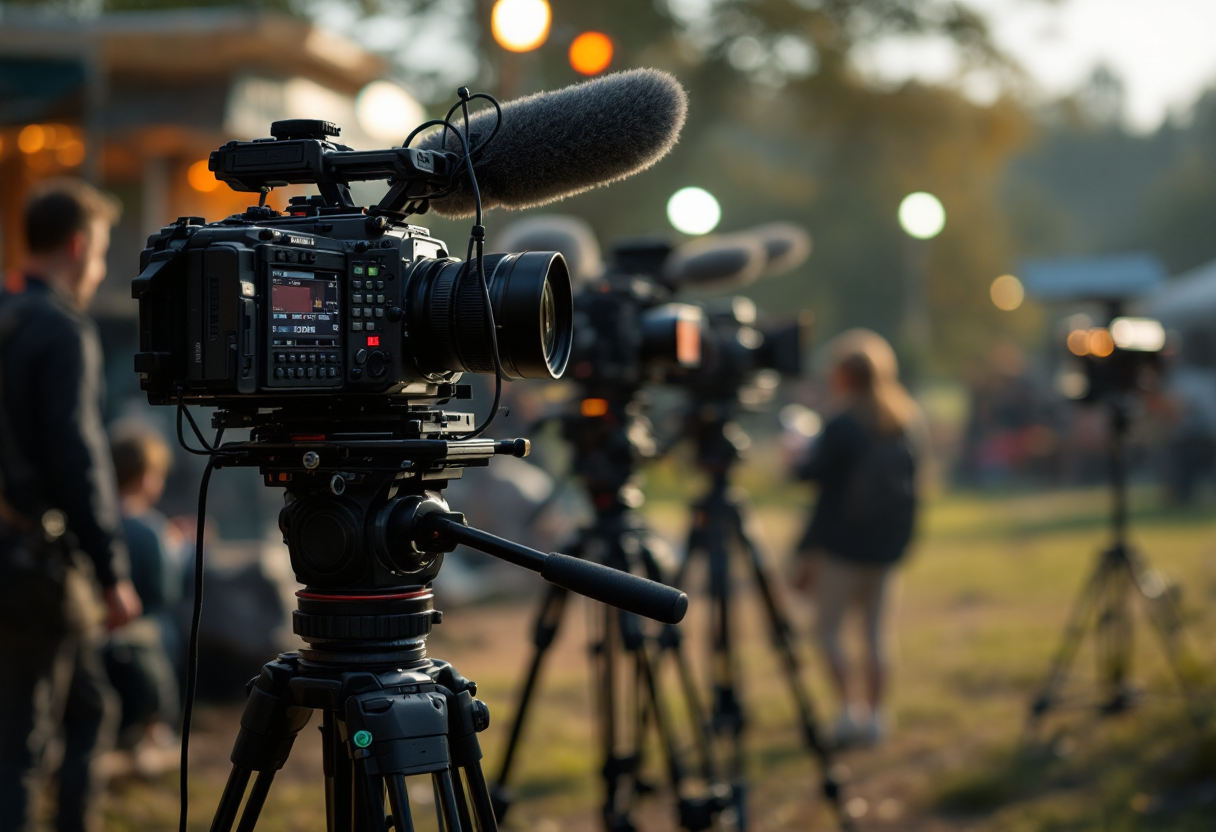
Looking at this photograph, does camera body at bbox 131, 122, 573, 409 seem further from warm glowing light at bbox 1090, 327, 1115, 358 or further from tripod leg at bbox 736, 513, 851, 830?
warm glowing light at bbox 1090, 327, 1115, 358

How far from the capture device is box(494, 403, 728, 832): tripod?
3.57 meters

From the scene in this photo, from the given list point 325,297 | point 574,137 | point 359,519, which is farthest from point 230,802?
point 574,137

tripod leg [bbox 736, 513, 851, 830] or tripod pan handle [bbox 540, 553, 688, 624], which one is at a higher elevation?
tripod pan handle [bbox 540, 553, 688, 624]

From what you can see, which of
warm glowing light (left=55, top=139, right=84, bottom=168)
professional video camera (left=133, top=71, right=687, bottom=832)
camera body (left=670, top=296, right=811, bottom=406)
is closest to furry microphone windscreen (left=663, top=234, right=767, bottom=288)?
camera body (left=670, top=296, right=811, bottom=406)

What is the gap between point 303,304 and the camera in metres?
1.98

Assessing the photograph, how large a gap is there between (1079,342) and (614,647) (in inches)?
147

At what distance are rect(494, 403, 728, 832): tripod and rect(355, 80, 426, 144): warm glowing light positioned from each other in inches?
321

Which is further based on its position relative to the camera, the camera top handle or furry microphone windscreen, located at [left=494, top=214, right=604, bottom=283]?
furry microphone windscreen, located at [left=494, top=214, right=604, bottom=283]

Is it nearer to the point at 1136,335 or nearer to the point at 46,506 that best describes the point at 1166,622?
the point at 1136,335

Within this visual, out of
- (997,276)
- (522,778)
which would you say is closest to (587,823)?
(522,778)

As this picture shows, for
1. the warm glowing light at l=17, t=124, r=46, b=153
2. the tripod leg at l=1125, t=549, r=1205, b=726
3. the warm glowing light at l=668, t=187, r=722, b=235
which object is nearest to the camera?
the warm glowing light at l=668, t=187, r=722, b=235

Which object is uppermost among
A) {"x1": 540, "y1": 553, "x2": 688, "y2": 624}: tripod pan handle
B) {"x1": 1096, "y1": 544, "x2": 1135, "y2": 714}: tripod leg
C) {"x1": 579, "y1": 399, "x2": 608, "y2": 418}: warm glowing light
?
{"x1": 579, "y1": 399, "x2": 608, "y2": 418}: warm glowing light

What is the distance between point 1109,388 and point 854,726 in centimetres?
220

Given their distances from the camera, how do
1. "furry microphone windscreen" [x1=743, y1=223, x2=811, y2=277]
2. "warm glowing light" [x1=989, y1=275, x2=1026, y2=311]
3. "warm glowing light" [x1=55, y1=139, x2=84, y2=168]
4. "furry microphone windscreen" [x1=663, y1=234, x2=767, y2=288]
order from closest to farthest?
"furry microphone windscreen" [x1=663, y1=234, x2=767, y2=288] < "furry microphone windscreen" [x1=743, y1=223, x2=811, y2=277] < "warm glowing light" [x1=55, y1=139, x2=84, y2=168] < "warm glowing light" [x1=989, y1=275, x2=1026, y2=311]
